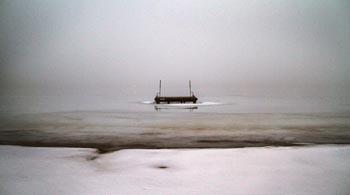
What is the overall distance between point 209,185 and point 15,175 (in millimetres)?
2653

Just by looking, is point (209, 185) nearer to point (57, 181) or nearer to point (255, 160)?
point (255, 160)

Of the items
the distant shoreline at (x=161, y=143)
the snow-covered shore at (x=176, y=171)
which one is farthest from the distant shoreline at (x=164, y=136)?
the snow-covered shore at (x=176, y=171)

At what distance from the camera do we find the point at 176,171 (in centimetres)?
341

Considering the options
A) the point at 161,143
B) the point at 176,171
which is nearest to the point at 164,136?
the point at 161,143

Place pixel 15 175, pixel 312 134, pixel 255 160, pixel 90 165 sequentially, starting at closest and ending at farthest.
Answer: pixel 15 175
pixel 90 165
pixel 255 160
pixel 312 134

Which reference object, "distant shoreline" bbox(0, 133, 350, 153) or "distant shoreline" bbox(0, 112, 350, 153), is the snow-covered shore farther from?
"distant shoreline" bbox(0, 112, 350, 153)

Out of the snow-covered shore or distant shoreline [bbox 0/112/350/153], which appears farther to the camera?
distant shoreline [bbox 0/112/350/153]

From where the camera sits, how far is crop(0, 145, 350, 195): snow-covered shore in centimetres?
294

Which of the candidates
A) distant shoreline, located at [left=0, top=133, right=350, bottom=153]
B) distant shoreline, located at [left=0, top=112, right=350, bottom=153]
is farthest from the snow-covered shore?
distant shoreline, located at [left=0, top=112, right=350, bottom=153]

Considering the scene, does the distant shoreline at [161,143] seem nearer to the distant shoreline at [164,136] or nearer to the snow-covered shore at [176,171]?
the distant shoreline at [164,136]

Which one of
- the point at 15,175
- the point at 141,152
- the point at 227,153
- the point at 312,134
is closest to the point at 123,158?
the point at 141,152

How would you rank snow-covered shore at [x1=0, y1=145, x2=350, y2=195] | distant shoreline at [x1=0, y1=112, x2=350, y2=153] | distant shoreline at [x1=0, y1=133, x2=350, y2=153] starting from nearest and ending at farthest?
snow-covered shore at [x1=0, y1=145, x2=350, y2=195] < distant shoreline at [x1=0, y1=133, x2=350, y2=153] < distant shoreline at [x1=0, y1=112, x2=350, y2=153]

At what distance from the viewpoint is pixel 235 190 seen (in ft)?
9.50

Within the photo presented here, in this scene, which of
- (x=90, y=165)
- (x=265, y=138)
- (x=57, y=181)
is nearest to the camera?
(x=57, y=181)
